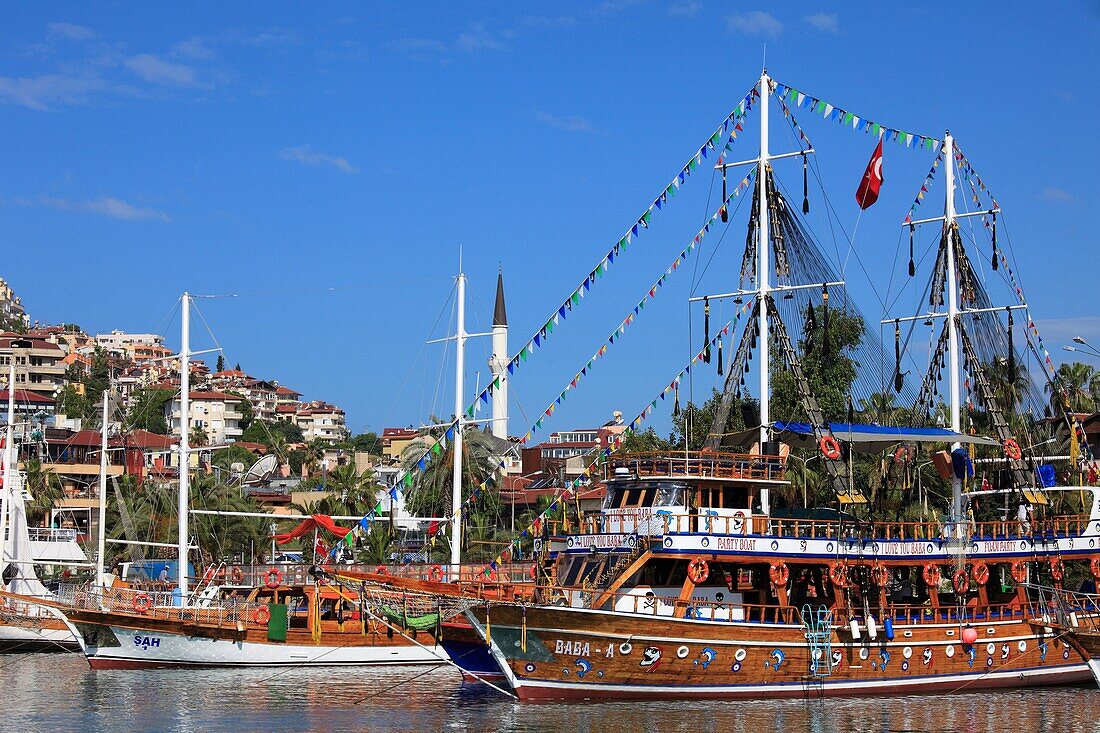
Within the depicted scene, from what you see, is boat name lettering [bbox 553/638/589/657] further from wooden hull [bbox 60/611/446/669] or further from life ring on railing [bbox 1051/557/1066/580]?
life ring on railing [bbox 1051/557/1066/580]

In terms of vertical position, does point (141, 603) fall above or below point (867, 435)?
below

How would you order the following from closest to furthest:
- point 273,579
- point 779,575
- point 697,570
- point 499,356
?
point 697,570 → point 779,575 → point 273,579 → point 499,356

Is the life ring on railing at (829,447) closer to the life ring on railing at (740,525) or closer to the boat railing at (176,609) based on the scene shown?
the life ring on railing at (740,525)

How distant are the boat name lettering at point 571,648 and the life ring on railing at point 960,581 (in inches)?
447

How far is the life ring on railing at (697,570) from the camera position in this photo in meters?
34.5

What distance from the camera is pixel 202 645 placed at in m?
44.3

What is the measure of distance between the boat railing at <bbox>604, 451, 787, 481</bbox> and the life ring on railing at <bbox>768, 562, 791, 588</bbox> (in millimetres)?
2508

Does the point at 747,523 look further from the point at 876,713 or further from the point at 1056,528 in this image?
the point at 1056,528

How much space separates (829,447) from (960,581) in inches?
200

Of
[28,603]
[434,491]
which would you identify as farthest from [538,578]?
[434,491]

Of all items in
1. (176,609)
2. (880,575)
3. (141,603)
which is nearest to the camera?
(880,575)

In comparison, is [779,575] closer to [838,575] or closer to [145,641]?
[838,575]

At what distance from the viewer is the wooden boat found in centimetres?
3347

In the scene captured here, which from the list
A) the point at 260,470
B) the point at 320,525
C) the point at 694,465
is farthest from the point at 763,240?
the point at 260,470
